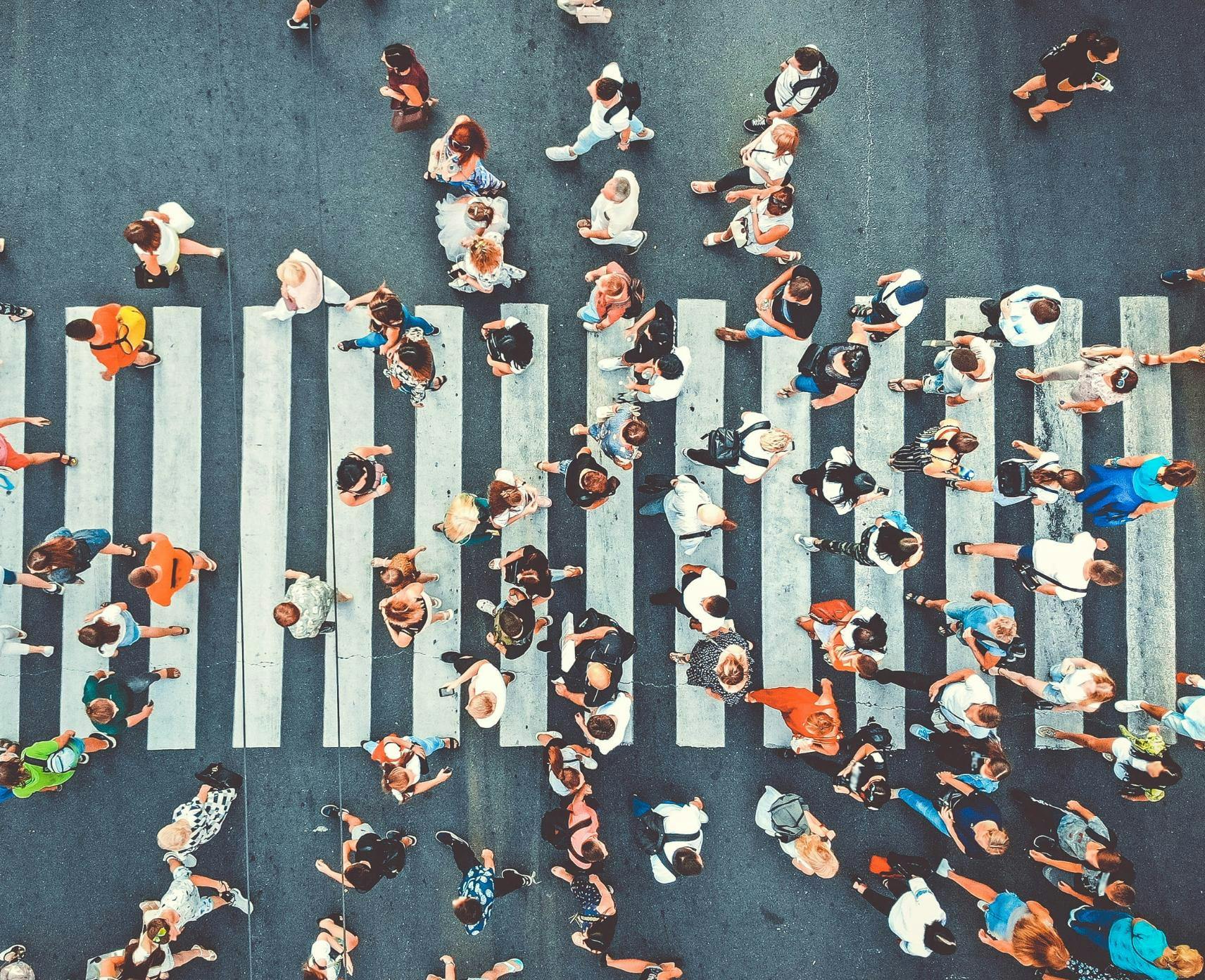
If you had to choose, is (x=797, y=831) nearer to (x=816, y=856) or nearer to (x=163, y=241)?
(x=816, y=856)

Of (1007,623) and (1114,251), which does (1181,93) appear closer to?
(1114,251)

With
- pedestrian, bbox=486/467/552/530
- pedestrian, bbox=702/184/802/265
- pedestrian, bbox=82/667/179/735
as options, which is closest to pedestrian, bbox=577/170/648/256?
pedestrian, bbox=702/184/802/265

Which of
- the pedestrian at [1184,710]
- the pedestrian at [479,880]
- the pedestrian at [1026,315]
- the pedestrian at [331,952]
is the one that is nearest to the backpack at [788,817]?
the pedestrian at [479,880]

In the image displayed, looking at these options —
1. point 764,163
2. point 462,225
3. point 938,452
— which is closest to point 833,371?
point 938,452

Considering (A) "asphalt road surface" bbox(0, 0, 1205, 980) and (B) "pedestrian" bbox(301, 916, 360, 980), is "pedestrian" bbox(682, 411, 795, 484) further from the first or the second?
(B) "pedestrian" bbox(301, 916, 360, 980)

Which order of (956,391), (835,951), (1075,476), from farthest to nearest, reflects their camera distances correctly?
(835,951) → (956,391) → (1075,476)

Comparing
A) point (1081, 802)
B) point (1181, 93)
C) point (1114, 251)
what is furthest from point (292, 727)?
point (1181, 93)
